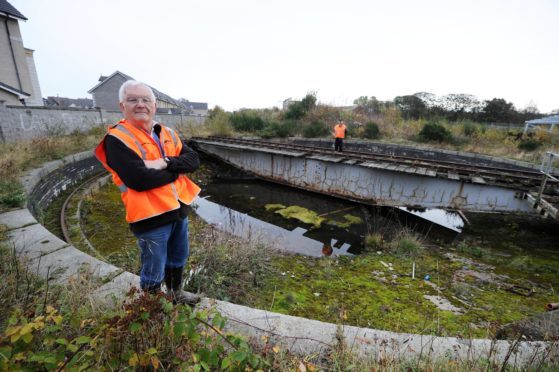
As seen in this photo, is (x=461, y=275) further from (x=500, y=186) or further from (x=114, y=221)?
(x=114, y=221)

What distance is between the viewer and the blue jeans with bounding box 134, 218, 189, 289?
71.8 inches

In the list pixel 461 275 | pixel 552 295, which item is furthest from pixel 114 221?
pixel 552 295

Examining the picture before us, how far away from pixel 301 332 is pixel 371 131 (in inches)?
684

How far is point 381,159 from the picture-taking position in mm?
8391

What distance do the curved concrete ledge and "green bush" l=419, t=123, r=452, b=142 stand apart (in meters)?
16.2

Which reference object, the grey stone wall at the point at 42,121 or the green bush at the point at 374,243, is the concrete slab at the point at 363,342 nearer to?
the green bush at the point at 374,243

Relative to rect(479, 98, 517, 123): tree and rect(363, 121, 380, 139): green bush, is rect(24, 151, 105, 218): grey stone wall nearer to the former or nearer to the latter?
rect(363, 121, 380, 139): green bush

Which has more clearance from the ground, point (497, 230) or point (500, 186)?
point (500, 186)

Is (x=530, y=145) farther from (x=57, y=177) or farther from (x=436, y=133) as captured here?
(x=57, y=177)

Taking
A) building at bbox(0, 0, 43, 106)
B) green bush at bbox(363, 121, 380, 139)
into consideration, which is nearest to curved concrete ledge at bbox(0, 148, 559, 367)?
green bush at bbox(363, 121, 380, 139)

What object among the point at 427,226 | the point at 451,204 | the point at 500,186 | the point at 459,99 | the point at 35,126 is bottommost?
the point at 427,226

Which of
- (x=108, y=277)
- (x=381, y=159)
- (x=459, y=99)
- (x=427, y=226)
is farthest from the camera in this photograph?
(x=459, y=99)

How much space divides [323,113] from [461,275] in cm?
1825

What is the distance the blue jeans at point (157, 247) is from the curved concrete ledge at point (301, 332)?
26cm
